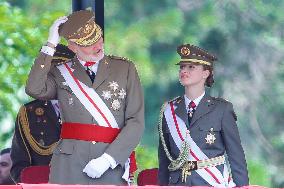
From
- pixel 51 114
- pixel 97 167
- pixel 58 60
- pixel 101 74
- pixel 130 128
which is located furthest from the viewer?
pixel 51 114

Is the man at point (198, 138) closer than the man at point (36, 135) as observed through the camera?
Yes

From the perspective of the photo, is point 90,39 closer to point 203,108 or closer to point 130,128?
point 130,128

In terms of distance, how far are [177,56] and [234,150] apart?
2.77m

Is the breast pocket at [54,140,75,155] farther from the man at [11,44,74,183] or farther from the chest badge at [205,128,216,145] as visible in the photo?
the man at [11,44,74,183]

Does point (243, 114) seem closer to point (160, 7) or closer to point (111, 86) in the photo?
point (160, 7)

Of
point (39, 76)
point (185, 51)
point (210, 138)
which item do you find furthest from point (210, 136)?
point (39, 76)

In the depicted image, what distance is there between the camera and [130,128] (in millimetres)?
7309

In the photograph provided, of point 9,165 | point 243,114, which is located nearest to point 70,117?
point 9,165

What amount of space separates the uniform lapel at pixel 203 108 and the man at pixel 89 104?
582mm

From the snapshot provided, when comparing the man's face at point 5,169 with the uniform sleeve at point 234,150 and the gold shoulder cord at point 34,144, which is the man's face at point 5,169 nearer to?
the gold shoulder cord at point 34,144

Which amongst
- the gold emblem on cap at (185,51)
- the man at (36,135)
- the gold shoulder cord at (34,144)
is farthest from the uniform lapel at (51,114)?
the gold emblem on cap at (185,51)

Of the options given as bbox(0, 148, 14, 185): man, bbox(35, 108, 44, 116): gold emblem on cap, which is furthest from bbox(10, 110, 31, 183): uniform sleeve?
bbox(0, 148, 14, 185): man

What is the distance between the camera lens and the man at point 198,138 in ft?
25.7

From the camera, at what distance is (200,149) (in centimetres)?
783
